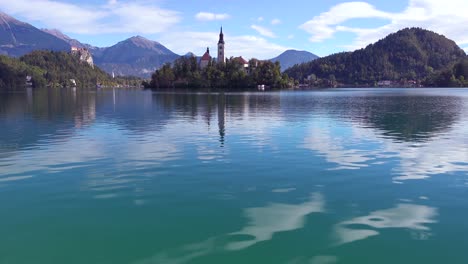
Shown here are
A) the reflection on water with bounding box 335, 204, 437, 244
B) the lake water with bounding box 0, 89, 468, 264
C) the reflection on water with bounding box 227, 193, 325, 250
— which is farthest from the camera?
the reflection on water with bounding box 335, 204, 437, 244

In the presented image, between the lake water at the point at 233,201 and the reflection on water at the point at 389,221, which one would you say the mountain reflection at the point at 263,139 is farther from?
the reflection on water at the point at 389,221

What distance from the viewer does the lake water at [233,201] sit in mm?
10891

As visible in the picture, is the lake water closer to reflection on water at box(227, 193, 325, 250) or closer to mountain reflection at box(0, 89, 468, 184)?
reflection on water at box(227, 193, 325, 250)

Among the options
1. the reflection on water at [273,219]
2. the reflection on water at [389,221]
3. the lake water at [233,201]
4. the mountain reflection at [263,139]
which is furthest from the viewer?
the mountain reflection at [263,139]

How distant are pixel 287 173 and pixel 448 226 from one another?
8573 millimetres

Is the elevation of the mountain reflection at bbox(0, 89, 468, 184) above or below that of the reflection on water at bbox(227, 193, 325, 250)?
above

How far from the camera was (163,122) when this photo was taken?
45.2 m

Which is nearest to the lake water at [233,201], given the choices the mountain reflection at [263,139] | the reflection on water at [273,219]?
the reflection on water at [273,219]

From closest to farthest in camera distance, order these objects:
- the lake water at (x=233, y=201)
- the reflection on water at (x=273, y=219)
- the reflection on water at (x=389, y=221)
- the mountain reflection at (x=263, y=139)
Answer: the lake water at (x=233, y=201), the reflection on water at (x=273, y=219), the reflection on water at (x=389, y=221), the mountain reflection at (x=263, y=139)

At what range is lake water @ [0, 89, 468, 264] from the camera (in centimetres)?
1089

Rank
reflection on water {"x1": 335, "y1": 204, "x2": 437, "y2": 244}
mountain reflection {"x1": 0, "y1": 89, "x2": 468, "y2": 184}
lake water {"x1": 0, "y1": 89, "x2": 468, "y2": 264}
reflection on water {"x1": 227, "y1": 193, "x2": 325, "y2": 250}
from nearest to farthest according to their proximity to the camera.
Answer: lake water {"x1": 0, "y1": 89, "x2": 468, "y2": 264}
reflection on water {"x1": 227, "y1": 193, "x2": 325, "y2": 250}
reflection on water {"x1": 335, "y1": 204, "x2": 437, "y2": 244}
mountain reflection {"x1": 0, "y1": 89, "x2": 468, "y2": 184}

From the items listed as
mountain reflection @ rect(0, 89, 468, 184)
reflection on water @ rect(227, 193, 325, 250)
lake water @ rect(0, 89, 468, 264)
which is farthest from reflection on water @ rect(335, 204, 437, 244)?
mountain reflection @ rect(0, 89, 468, 184)

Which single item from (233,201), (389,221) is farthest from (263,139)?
(389,221)

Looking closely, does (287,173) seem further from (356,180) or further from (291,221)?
(291,221)
